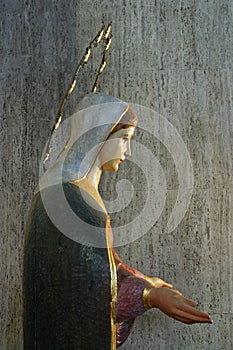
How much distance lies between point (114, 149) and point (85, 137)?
15cm

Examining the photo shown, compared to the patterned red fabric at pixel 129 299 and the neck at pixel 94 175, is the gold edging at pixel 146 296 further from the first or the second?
the neck at pixel 94 175

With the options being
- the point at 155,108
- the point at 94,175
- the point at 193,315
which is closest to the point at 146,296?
the point at 193,315

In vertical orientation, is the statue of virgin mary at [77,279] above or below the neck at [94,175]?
below

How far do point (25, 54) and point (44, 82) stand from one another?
0.58ft

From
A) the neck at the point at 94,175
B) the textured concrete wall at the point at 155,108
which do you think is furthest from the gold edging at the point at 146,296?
the textured concrete wall at the point at 155,108

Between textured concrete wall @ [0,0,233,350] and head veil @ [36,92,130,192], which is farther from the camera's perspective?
textured concrete wall @ [0,0,233,350]

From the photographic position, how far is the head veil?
7.55ft

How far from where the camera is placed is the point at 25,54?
3.29 m

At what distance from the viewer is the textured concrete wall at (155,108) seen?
2.96 metres

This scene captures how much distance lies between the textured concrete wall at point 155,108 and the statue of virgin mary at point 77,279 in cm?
72

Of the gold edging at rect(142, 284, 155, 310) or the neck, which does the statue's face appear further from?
the gold edging at rect(142, 284, 155, 310)

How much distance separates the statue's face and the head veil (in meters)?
0.07

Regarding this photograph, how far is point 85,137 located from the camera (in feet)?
7.78

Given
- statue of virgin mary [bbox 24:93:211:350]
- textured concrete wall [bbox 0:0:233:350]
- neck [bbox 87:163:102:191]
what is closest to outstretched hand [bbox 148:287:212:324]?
statue of virgin mary [bbox 24:93:211:350]
